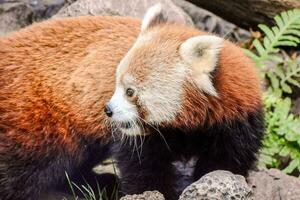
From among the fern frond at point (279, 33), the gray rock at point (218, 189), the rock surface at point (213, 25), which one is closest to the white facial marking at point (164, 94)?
the gray rock at point (218, 189)

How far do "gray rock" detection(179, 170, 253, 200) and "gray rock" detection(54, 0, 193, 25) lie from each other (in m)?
2.53

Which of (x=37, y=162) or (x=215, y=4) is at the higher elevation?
(x=215, y=4)

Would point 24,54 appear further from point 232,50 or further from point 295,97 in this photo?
point 295,97

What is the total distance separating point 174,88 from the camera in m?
4.15

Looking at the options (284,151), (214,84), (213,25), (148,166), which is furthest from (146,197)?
(213,25)

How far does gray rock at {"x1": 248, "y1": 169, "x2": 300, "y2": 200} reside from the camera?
14.5ft

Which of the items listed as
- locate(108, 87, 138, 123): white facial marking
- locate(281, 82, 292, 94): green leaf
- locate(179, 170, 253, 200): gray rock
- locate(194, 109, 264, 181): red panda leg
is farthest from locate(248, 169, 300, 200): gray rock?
locate(281, 82, 292, 94): green leaf

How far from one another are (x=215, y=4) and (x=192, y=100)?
2718 millimetres

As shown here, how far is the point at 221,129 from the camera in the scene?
13.9 ft

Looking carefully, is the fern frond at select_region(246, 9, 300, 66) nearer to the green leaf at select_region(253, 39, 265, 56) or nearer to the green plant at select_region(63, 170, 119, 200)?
the green leaf at select_region(253, 39, 265, 56)

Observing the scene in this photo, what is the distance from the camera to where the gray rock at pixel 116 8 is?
6027 millimetres

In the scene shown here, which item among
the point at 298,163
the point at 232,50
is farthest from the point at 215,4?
the point at 232,50

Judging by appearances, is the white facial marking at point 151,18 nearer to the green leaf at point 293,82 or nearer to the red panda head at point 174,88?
the red panda head at point 174,88

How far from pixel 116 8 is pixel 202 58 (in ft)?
7.04
